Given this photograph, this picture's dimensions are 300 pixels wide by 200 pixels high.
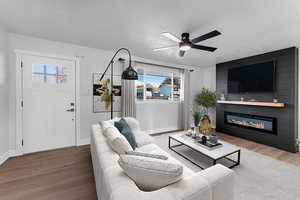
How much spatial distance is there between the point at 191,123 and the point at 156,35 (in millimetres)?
3815

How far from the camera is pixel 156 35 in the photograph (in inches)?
101

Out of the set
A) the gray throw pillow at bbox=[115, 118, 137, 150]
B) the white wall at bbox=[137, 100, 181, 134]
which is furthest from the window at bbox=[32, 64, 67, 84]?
the white wall at bbox=[137, 100, 181, 134]

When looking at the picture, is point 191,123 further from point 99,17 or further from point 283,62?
point 99,17

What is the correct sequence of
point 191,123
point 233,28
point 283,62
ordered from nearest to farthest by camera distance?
point 233,28
point 283,62
point 191,123

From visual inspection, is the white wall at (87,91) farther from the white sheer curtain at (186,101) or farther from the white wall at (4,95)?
the white sheer curtain at (186,101)

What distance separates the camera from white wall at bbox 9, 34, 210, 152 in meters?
2.64

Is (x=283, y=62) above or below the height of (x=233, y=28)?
below

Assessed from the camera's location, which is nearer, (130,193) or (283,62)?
(130,193)

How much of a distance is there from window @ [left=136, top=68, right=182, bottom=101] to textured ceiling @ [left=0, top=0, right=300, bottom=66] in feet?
4.42

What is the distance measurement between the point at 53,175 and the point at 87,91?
1.91 m

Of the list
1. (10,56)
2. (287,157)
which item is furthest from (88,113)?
(287,157)

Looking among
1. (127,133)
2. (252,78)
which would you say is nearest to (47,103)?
(127,133)

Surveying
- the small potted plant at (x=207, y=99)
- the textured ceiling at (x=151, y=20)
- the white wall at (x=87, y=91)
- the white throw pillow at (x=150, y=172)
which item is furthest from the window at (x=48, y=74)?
the small potted plant at (x=207, y=99)

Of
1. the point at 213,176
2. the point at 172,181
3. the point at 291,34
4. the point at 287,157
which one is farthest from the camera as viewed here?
the point at 287,157
